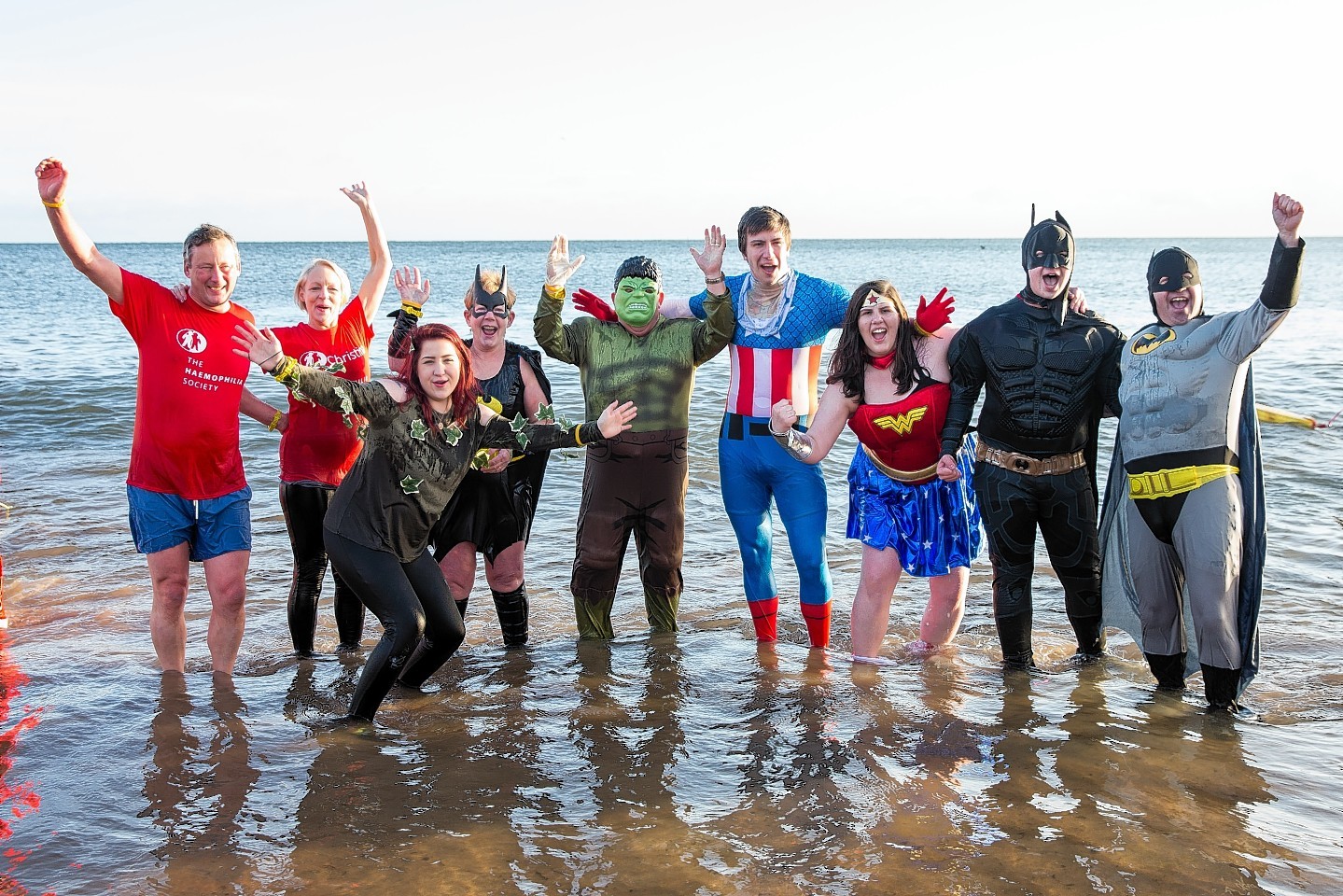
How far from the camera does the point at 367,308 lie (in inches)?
239

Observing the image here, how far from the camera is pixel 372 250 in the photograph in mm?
6152

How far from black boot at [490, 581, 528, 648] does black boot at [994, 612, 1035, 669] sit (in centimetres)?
269

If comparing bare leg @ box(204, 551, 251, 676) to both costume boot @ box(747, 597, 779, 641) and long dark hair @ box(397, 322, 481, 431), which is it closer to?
long dark hair @ box(397, 322, 481, 431)

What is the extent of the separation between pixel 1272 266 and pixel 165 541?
5.21 m

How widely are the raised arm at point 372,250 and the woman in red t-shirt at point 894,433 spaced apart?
2.40 metres

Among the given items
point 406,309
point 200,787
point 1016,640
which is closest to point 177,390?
point 406,309

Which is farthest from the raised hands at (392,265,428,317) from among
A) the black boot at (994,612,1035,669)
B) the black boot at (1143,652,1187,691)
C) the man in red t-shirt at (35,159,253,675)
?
the black boot at (1143,652,1187,691)

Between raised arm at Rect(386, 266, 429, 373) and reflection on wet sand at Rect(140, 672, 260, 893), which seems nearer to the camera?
reflection on wet sand at Rect(140, 672, 260, 893)

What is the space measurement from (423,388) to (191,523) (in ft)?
4.59

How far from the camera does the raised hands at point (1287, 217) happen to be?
4.66m

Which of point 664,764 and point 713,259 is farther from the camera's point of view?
point 713,259

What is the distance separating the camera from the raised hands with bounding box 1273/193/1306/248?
4.66 meters

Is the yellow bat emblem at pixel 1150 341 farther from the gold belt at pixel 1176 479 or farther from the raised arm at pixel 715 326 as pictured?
the raised arm at pixel 715 326

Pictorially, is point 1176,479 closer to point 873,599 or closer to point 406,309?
point 873,599
